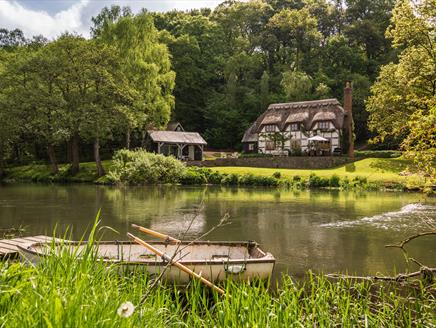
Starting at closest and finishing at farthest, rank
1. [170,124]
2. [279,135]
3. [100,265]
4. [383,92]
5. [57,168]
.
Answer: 1. [100,265]
2. [383,92]
3. [57,168]
4. [279,135]
5. [170,124]

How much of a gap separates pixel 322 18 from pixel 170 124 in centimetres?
4077

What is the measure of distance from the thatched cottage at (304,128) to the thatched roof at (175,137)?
918 cm

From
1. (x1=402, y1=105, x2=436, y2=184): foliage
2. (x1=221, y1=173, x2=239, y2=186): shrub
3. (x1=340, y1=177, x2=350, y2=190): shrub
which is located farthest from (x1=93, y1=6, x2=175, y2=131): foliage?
(x1=402, y1=105, x2=436, y2=184): foliage

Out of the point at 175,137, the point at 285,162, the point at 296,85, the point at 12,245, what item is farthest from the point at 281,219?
the point at 296,85

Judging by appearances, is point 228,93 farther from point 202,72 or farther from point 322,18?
point 322,18

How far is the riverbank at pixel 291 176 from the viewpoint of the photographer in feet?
132

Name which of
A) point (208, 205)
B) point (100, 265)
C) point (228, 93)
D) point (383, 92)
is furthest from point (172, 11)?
point (100, 265)

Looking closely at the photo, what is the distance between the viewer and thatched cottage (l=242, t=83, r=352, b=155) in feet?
187

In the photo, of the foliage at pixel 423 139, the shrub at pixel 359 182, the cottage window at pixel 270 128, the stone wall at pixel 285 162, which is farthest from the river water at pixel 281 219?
the cottage window at pixel 270 128

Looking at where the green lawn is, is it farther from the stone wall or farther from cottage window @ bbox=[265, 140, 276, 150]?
cottage window @ bbox=[265, 140, 276, 150]

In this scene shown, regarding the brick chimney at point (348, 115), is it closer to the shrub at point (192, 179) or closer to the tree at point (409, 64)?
the tree at point (409, 64)

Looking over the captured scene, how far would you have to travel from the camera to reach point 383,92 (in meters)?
44.4

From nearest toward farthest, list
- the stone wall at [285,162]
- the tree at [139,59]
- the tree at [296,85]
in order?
the tree at [139,59] < the stone wall at [285,162] < the tree at [296,85]

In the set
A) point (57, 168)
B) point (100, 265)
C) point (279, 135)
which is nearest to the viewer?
point (100, 265)
